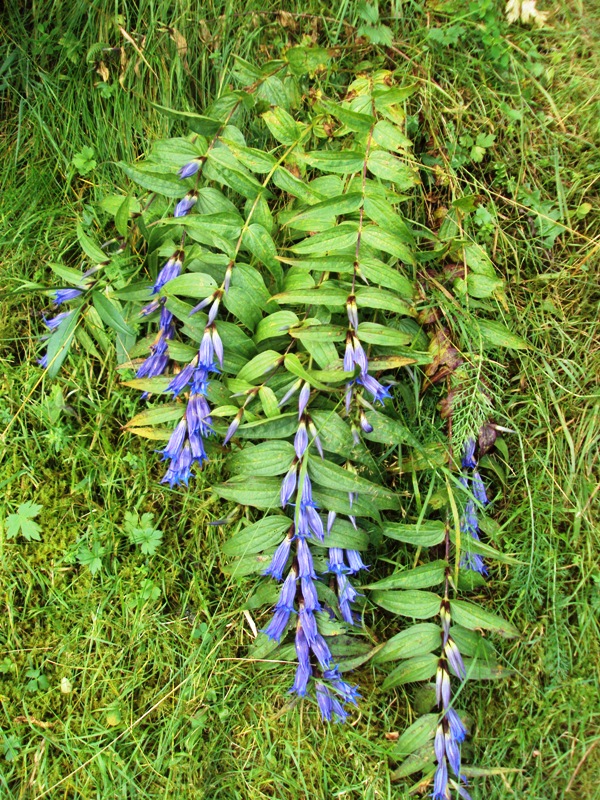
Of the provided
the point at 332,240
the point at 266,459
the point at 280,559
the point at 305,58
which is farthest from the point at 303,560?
the point at 305,58

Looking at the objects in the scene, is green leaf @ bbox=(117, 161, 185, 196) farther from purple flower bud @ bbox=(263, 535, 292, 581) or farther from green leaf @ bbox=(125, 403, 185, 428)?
purple flower bud @ bbox=(263, 535, 292, 581)

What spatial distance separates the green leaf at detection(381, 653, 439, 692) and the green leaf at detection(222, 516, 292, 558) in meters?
0.56

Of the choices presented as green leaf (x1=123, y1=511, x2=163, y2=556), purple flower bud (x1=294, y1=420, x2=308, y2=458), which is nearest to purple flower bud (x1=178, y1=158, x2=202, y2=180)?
purple flower bud (x1=294, y1=420, x2=308, y2=458)

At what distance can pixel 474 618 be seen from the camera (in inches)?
85.1

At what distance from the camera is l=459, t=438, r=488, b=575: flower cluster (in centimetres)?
221

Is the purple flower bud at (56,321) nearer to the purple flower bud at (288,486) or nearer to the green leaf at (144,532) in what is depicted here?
the green leaf at (144,532)

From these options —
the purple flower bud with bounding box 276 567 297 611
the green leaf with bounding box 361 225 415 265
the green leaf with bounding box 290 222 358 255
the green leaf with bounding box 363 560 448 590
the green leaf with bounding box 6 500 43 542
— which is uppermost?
the green leaf with bounding box 361 225 415 265

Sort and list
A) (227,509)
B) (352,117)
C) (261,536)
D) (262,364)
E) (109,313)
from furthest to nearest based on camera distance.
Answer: (227,509)
(109,313)
(261,536)
(262,364)
(352,117)

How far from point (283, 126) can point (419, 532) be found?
4.28 feet

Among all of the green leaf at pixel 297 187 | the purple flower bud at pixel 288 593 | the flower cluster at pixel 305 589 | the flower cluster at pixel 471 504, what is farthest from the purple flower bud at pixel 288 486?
the green leaf at pixel 297 187

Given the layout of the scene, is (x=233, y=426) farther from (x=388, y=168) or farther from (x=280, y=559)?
(x=388, y=168)

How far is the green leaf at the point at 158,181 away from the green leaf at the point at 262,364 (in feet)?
1.86

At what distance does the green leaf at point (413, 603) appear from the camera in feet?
7.07

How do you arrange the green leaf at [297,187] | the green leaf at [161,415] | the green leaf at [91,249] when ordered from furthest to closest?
the green leaf at [91,249]
the green leaf at [161,415]
the green leaf at [297,187]
